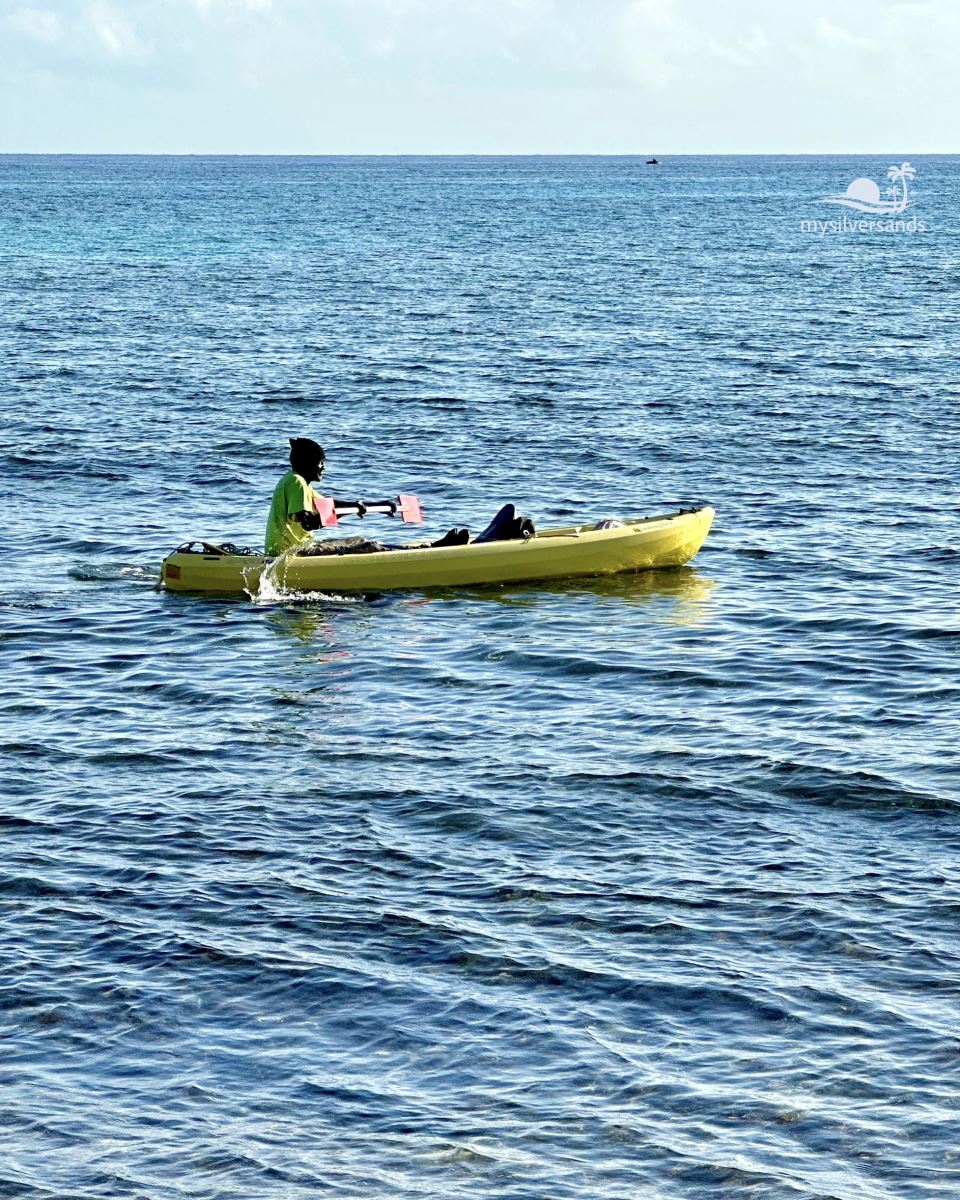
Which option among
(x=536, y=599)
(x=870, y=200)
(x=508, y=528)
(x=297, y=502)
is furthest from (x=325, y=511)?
(x=870, y=200)

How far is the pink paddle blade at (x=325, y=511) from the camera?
783 inches

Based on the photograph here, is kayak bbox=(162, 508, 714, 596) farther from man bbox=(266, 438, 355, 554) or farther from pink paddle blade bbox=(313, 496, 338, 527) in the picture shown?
pink paddle blade bbox=(313, 496, 338, 527)

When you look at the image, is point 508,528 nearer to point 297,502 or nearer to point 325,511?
point 325,511

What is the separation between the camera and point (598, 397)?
3559cm

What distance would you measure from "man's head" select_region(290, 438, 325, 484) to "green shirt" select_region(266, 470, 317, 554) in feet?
0.27

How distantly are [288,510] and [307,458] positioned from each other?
0.69 m

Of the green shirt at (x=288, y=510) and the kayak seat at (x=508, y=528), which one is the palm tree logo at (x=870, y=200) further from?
the green shirt at (x=288, y=510)

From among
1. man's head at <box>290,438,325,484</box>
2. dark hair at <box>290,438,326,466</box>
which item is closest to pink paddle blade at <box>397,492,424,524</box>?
man's head at <box>290,438,325,484</box>

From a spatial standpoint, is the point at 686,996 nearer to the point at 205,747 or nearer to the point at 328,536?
the point at 205,747

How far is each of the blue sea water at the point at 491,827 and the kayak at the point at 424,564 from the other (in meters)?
0.29

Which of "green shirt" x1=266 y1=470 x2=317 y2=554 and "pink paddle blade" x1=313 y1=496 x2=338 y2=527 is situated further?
"pink paddle blade" x1=313 y1=496 x2=338 y2=527

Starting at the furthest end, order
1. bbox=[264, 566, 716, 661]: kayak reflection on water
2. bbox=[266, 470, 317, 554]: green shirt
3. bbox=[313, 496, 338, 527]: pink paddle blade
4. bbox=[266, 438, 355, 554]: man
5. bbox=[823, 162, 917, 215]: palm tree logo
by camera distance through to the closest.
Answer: bbox=[823, 162, 917, 215]: palm tree logo
bbox=[313, 496, 338, 527]: pink paddle blade
bbox=[266, 470, 317, 554]: green shirt
bbox=[266, 438, 355, 554]: man
bbox=[264, 566, 716, 661]: kayak reflection on water

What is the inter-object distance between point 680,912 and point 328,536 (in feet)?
41.0

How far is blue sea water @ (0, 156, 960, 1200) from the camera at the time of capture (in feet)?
30.4
